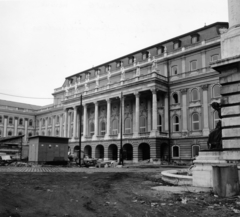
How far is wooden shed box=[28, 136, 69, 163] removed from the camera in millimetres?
32812

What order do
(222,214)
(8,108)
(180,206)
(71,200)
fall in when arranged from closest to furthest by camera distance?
(222,214)
(180,206)
(71,200)
(8,108)

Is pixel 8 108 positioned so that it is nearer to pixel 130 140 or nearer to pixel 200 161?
pixel 130 140

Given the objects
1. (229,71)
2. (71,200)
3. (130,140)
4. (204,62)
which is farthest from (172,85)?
(71,200)

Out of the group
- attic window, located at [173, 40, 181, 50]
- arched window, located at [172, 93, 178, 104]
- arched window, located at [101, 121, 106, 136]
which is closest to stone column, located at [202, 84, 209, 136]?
arched window, located at [172, 93, 178, 104]

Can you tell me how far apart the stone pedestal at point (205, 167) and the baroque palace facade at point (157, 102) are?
31048 millimetres

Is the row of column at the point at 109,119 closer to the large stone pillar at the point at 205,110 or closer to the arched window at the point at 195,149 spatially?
the arched window at the point at 195,149

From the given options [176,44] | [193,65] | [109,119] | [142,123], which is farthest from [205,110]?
[109,119]

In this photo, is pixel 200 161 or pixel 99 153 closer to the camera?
pixel 200 161

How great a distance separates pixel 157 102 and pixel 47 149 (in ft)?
69.6

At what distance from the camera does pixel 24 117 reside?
270ft

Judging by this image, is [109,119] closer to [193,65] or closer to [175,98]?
[175,98]

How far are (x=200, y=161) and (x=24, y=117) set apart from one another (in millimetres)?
78765

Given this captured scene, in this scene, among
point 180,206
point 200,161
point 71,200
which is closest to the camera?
point 180,206

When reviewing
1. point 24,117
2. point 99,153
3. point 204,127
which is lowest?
point 99,153
